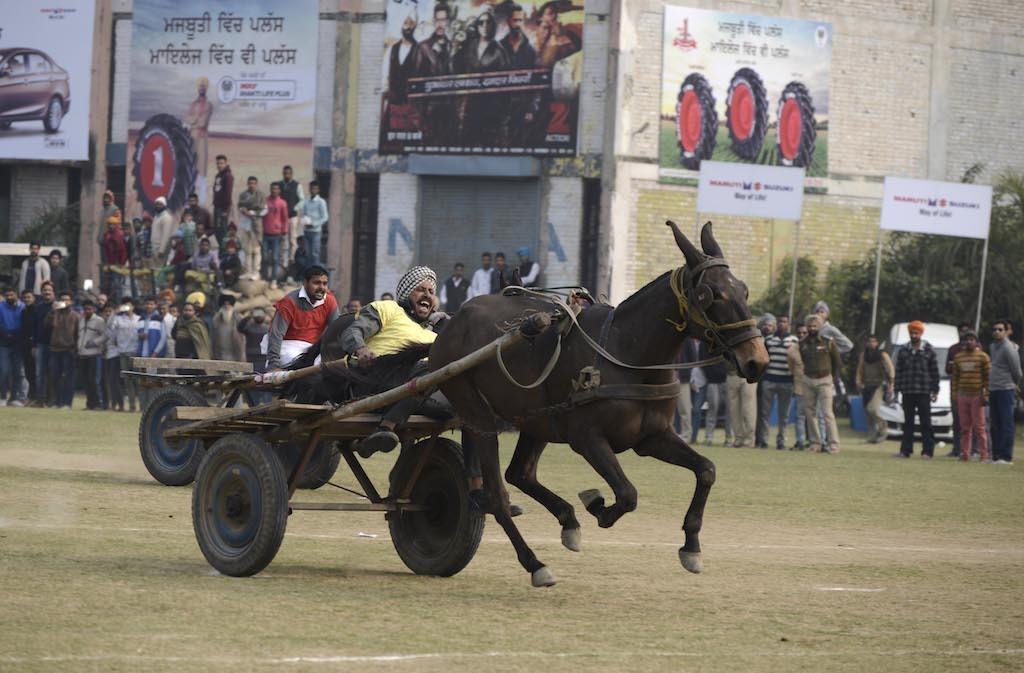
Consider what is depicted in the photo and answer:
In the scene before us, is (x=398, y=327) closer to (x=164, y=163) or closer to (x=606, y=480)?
(x=606, y=480)

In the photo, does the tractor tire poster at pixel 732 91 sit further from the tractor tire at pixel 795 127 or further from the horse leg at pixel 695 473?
the horse leg at pixel 695 473

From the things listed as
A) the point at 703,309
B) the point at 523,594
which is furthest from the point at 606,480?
the point at 703,309

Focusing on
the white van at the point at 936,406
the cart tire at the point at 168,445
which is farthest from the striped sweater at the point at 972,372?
the cart tire at the point at 168,445

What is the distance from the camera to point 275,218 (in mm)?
34531

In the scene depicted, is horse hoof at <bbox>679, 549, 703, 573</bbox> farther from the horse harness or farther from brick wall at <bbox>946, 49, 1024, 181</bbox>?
brick wall at <bbox>946, 49, 1024, 181</bbox>

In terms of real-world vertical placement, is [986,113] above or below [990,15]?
below

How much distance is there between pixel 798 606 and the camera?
8977mm

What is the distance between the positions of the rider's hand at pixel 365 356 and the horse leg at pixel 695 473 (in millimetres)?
1927

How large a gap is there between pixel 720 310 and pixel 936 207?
23.1 m

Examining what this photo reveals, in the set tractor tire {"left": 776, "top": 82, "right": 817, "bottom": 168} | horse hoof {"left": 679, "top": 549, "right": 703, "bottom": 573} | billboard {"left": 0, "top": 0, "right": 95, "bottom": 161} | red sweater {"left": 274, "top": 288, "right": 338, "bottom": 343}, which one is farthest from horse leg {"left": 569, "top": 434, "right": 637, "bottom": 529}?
billboard {"left": 0, "top": 0, "right": 95, "bottom": 161}

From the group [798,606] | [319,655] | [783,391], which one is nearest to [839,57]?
[783,391]

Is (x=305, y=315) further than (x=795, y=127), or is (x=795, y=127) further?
(x=795, y=127)

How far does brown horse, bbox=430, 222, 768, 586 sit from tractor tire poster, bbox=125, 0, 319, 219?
28565mm

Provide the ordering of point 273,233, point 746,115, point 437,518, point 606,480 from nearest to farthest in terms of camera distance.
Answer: point 606,480, point 437,518, point 273,233, point 746,115
